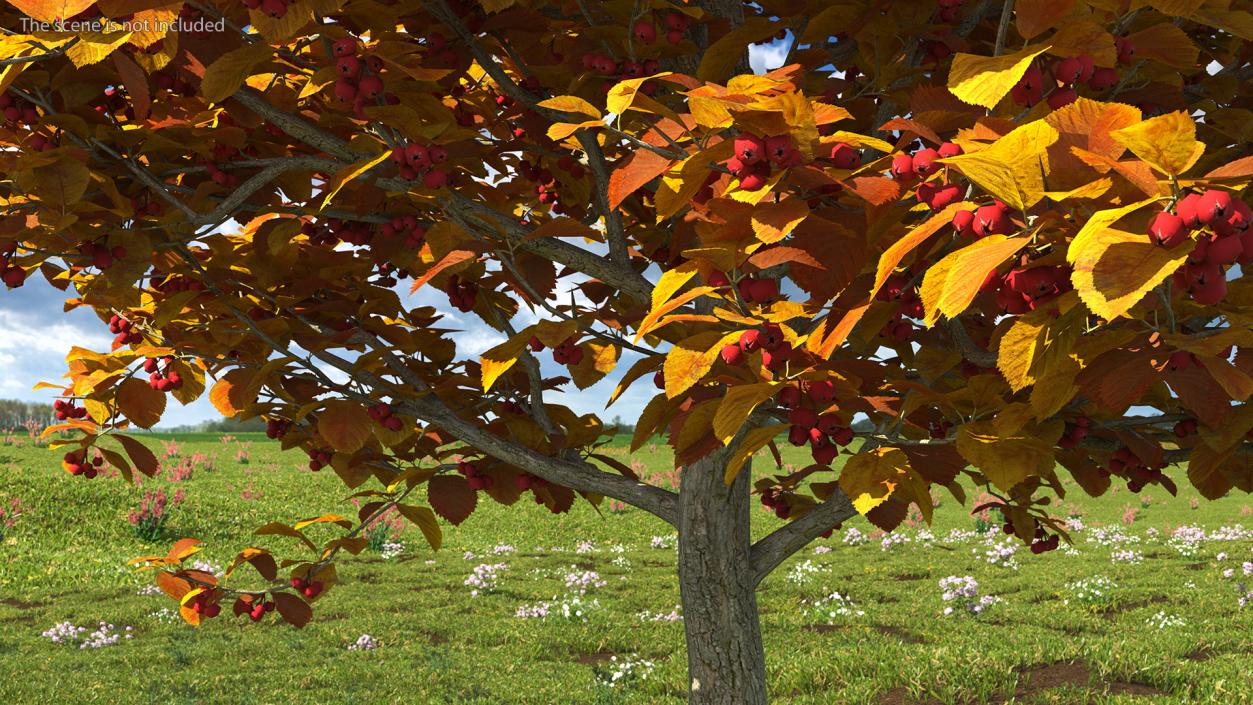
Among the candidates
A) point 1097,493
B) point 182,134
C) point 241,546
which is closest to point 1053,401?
point 1097,493

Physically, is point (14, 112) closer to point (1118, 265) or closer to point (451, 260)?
point (451, 260)

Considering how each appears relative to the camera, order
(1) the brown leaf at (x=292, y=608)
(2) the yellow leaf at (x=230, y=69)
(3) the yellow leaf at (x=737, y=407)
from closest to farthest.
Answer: (3) the yellow leaf at (x=737, y=407), (2) the yellow leaf at (x=230, y=69), (1) the brown leaf at (x=292, y=608)

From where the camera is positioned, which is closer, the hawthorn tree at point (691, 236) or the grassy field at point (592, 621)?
the hawthorn tree at point (691, 236)

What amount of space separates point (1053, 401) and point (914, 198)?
1.83 ft

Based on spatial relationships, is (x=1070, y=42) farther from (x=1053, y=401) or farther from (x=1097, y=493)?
(x=1097, y=493)

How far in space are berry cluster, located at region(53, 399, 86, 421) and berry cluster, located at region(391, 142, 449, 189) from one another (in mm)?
2417

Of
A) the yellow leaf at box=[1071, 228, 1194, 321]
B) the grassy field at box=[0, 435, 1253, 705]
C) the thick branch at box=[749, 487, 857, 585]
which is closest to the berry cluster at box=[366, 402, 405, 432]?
the thick branch at box=[749, 487, 857, 585]

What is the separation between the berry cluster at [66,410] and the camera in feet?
12.8

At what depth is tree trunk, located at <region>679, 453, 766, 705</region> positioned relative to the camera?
3.83 m

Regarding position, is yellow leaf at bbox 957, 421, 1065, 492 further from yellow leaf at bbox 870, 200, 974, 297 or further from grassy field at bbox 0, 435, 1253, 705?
grassy field at bbox 0, 435, 1253, 705

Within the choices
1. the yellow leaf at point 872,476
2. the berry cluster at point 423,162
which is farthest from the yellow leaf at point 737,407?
the berry cluster at point 423,162

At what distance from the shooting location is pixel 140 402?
11.0 ft

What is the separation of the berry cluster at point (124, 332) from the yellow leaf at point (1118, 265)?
12.9ft

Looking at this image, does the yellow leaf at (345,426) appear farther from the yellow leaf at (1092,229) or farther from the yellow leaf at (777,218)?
the yellow leaf at (1092,229)
